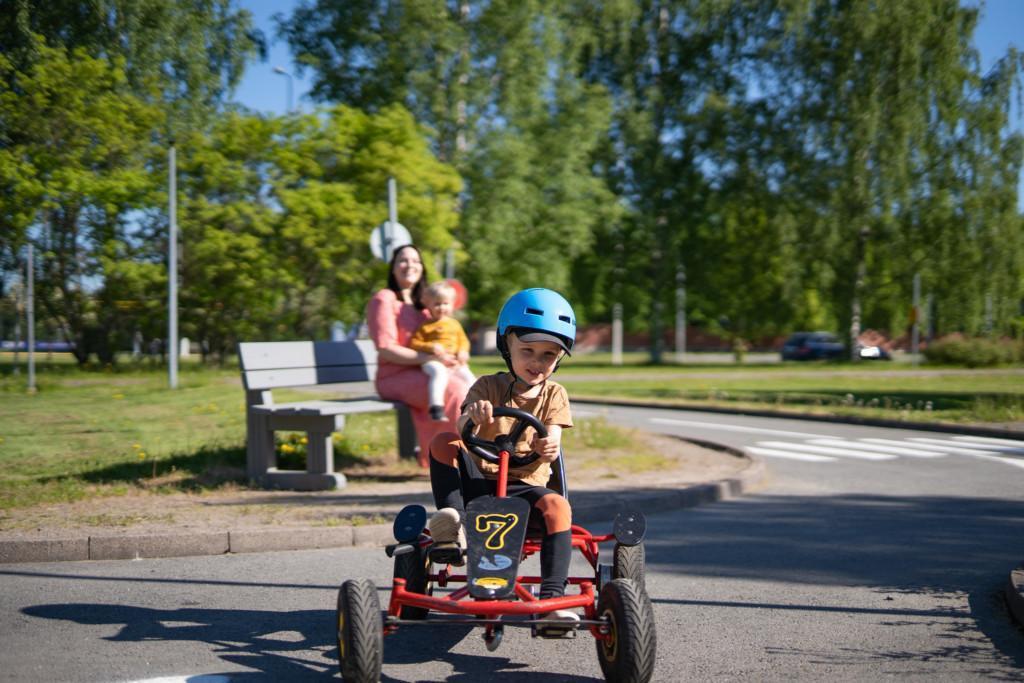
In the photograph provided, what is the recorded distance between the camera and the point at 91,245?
409 inches

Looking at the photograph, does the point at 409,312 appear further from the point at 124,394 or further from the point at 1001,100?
the point at 1001,100

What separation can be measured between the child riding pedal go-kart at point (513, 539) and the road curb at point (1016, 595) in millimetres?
1785

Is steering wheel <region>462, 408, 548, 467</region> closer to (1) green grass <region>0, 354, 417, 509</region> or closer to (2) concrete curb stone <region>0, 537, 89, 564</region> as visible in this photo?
(2) concrete curb stone <region>0, 537, 89, 564</region>

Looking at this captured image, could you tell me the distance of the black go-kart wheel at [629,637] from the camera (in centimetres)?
344

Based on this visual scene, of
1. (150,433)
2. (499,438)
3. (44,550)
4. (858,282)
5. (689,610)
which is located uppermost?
(858,282)

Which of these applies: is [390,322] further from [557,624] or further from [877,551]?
[557,624]

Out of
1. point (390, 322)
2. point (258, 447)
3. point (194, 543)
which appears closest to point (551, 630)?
point (194, 543)

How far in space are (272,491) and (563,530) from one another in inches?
184

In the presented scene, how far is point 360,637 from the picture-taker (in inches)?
136

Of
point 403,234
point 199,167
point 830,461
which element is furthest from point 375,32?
point 830,461

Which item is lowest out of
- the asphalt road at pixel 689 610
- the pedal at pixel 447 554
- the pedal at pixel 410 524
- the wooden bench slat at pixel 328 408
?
the asphalt road at pixel 689 610

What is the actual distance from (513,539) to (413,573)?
73cm

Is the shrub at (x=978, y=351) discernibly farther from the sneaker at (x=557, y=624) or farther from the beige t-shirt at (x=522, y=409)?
the sneaker at (x=557, y=624)

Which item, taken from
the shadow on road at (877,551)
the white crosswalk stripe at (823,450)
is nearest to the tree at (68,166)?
the shadow on road at (877,551)
